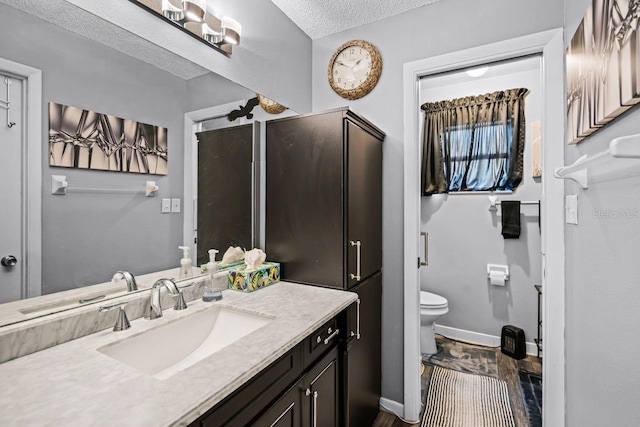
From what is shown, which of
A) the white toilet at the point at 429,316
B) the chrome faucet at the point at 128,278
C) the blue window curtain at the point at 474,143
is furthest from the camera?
the blue window curtain at the point at 474,143

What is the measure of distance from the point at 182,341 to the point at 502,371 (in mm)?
2510

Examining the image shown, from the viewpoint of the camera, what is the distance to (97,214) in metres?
1.08

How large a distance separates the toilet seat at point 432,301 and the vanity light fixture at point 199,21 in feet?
7.96

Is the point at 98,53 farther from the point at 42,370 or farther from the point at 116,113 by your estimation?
the point at 42,370

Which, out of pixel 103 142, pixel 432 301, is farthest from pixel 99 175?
pixel 432 301

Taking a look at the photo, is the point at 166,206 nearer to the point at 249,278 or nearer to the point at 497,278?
the point at 249,278

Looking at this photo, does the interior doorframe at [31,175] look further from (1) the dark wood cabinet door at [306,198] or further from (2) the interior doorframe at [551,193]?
(2) the interior doorframe at [551,193]

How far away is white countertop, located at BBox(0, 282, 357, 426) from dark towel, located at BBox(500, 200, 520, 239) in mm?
2381

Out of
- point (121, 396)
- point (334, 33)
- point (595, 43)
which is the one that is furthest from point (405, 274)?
point (334, 33)

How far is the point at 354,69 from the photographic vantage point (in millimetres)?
2117

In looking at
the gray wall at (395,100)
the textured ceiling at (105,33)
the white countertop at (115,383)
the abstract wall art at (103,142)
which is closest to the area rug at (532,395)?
the gray wall at (395,100)

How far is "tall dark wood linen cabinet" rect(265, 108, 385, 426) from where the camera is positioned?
1.59m

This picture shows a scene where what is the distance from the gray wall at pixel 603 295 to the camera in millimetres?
848

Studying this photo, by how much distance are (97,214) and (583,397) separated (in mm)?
2004
